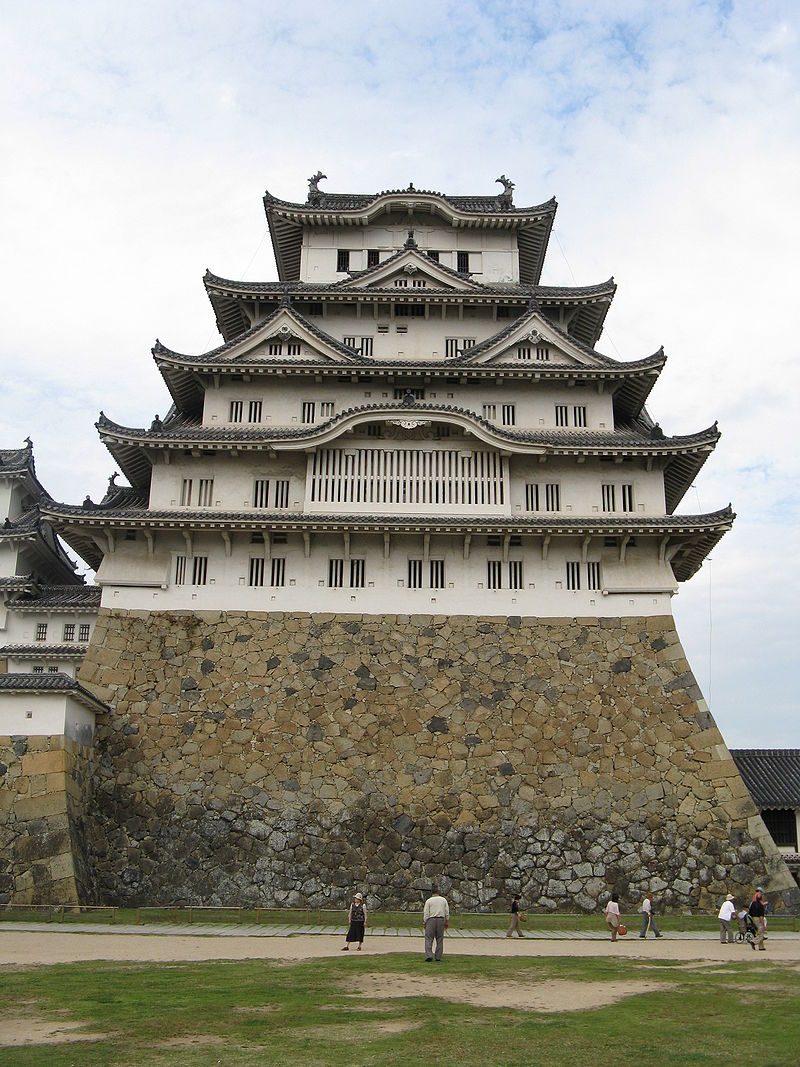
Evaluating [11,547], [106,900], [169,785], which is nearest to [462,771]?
[169,785]

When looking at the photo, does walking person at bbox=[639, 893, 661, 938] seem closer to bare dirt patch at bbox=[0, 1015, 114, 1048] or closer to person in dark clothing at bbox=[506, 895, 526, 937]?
person in dark clothing at bbox=[506, 895, 526, 937]

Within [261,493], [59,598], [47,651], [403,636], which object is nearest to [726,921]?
[403,636]

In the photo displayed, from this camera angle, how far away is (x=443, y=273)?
120 feet

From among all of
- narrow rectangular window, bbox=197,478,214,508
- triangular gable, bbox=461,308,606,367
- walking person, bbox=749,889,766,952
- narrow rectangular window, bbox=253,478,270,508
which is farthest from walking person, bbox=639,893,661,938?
triangular gable, bbox=461,308,606,367

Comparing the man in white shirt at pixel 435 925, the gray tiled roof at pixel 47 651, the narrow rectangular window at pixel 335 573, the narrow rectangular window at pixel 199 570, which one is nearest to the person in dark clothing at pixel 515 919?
the man in white shirt at pixel 435 925

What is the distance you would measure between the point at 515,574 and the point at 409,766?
7.11m

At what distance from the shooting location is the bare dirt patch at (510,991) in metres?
12.9

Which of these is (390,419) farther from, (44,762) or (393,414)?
(44,762)

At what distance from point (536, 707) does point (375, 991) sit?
16234mm

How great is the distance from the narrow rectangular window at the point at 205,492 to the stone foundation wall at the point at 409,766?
3905 mm

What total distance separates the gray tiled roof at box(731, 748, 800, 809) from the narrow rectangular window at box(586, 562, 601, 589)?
10.2 meters

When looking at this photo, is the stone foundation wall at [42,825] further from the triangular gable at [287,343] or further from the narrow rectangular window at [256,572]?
the triangular gable at [287,343]

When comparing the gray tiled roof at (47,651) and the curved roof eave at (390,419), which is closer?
the curved roof eave at (390,419)

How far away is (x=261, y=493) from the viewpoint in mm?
32031
